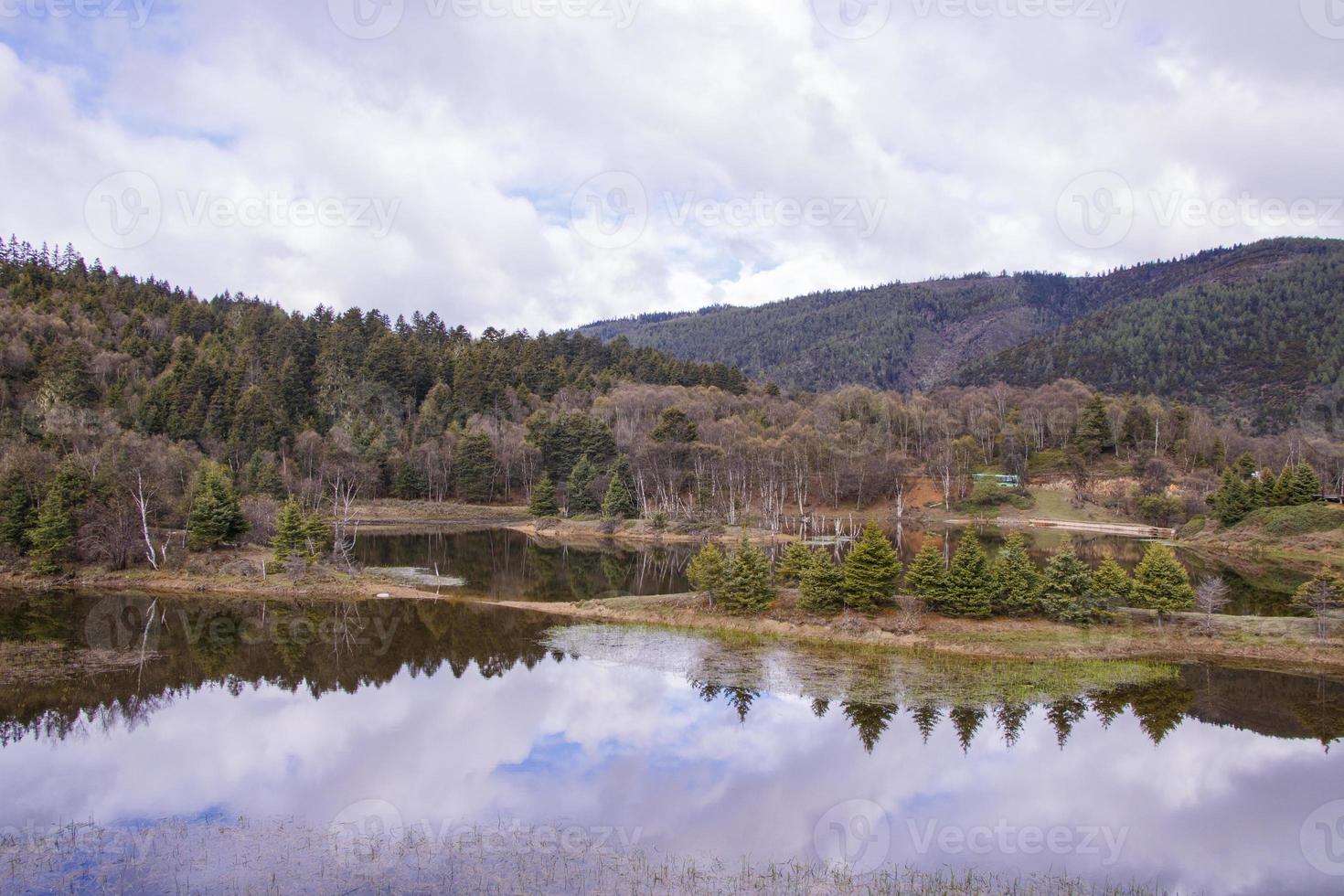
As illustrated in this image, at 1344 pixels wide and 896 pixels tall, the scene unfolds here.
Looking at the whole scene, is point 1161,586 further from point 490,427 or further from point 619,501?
point 490,427

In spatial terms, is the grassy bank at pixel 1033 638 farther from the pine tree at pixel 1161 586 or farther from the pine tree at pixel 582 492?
the pine tree at pixel 582 492

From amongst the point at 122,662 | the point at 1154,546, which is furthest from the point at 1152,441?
the point at 122,662

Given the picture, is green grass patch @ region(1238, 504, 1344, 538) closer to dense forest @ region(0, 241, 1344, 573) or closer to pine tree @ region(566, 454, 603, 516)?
dense forest @ region(0, 241, 1344, 573)

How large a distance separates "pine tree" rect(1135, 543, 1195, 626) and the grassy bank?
92 centimetres

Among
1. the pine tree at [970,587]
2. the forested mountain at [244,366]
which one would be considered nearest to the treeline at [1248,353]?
the forested mountain at [244,366]

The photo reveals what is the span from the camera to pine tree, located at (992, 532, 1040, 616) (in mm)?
35562

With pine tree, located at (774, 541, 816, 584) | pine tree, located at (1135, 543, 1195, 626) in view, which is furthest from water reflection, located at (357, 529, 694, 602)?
pine tree, located at (1135, 543, 1195, 626)

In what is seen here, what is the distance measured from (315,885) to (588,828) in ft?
19.6

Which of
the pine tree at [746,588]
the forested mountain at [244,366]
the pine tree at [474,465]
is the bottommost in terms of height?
the pine tree at [746,588]

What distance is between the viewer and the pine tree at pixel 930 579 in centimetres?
3594

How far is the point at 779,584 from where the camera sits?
4525 centimetres

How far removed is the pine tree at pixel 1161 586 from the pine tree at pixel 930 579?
8.43m

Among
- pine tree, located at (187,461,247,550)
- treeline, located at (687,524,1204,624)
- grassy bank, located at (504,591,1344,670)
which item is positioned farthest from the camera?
pine tree, located at (187,461,247,550)

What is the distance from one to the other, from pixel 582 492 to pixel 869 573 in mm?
56262
